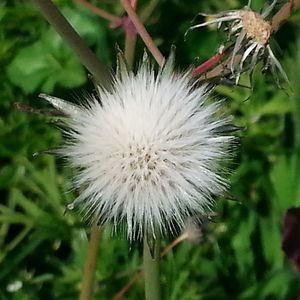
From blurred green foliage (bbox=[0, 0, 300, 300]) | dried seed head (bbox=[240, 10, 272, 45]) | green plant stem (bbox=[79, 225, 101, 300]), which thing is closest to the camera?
dried seed head (bbox=[240, 10, 272, 45])

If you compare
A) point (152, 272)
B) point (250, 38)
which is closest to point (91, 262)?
point (152, 272)

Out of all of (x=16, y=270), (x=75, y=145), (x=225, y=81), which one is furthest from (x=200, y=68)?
(x=16, y=270)

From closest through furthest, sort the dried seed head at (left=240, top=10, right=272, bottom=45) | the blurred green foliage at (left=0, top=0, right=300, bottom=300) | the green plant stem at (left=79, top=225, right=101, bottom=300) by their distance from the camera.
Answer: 1. the dried seed head at (left=240, top=10, right=272, bottom=45)
2. the green plant stem at (left=79, top=225, right=101, bottom=300)
3. the blurred green foliage at (left=0, top=0, right=300, bottom=300)

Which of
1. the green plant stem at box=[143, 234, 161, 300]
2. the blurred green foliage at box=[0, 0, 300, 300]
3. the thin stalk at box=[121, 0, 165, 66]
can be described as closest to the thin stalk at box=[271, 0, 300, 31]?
the thin stalk at box=[121, 0, 165, 66]

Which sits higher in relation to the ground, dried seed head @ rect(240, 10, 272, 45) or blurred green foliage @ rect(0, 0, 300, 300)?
blurred green foliage @ rect(0, 0, 300, 300)

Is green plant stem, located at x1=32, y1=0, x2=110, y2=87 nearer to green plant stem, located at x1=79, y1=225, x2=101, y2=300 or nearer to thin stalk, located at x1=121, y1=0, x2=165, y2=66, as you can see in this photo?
thin stalk, located at x1=121, y1=0, x2=165, y2=66

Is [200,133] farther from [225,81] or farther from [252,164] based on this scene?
[252,164]
